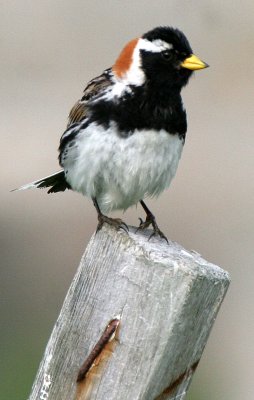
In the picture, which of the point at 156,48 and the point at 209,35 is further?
the point at 209,35

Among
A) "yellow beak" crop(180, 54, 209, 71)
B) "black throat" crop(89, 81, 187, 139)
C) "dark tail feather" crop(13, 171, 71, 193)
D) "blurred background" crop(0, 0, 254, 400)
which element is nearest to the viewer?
"black throat" crop(89, 81, 187, 139)

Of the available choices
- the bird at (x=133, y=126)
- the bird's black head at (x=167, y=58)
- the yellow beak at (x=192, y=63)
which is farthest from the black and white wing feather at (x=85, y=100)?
the yellow beak at (x=192, y=63)

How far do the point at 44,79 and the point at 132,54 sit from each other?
6.41 meters

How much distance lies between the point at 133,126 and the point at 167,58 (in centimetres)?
38

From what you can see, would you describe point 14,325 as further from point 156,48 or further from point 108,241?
point 108,241

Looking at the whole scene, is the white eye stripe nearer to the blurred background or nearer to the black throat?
the black throat

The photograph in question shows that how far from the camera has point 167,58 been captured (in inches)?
189

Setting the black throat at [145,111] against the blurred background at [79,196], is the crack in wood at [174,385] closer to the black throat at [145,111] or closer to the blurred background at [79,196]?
the black throat at [145,111]

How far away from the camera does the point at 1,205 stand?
9094 mm

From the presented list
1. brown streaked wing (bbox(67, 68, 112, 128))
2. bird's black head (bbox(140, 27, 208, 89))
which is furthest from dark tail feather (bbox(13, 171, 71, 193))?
bird's black head (bbox(140, 27, 208, 89))

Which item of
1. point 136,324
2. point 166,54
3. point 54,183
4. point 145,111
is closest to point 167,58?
point 166,54

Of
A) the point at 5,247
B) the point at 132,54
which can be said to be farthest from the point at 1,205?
the point at 132,54

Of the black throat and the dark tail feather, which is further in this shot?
the dark tail feather

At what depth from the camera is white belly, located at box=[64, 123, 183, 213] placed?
4602 millimetres
